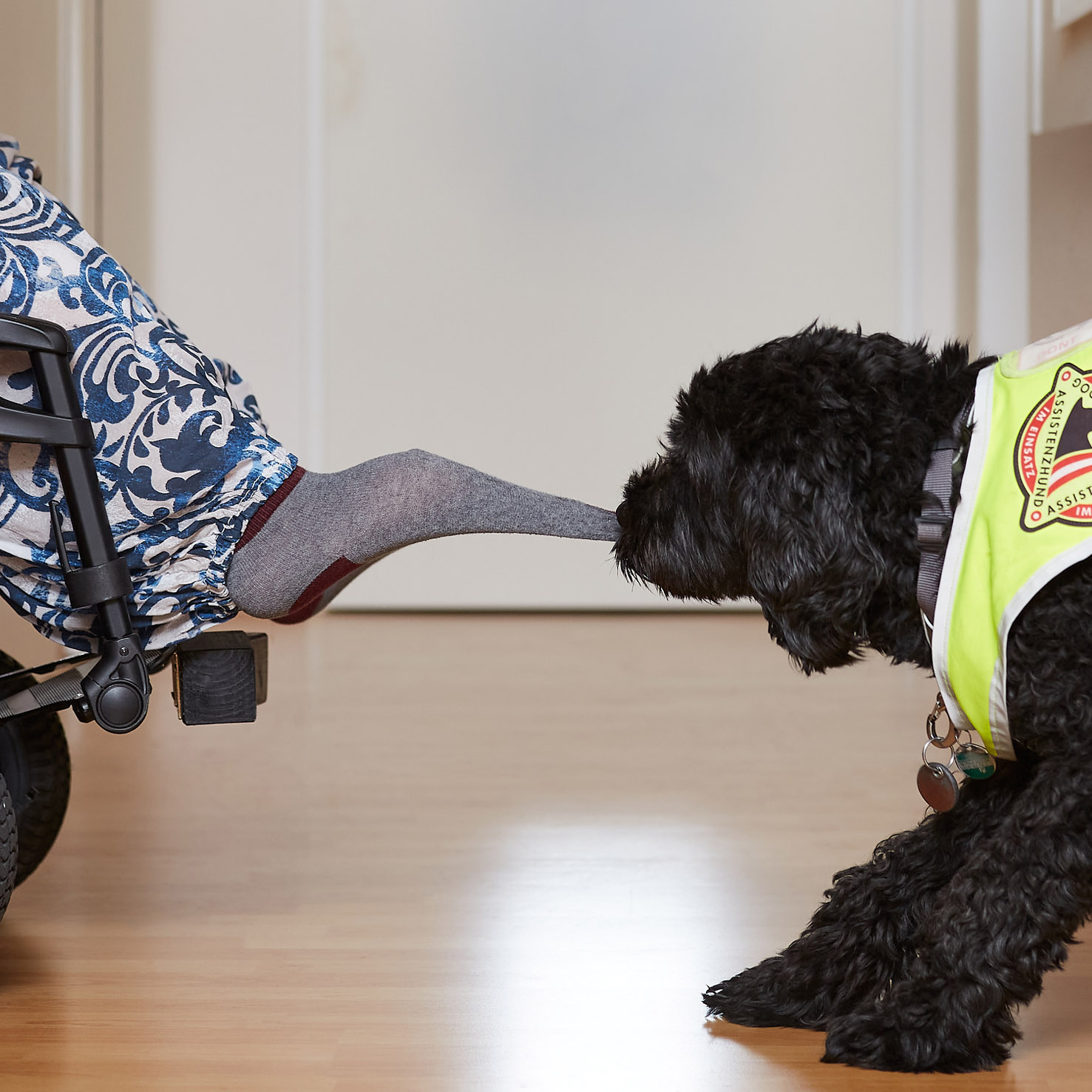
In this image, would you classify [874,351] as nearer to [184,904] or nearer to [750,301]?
[184,904]

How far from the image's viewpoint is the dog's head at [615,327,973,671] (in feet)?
3.11

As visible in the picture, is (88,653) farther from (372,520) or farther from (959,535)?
(959,535)

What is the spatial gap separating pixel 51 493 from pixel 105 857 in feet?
1.87

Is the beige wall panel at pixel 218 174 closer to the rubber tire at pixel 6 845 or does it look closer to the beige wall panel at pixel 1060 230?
the beige wall panel at pixel 1060 230

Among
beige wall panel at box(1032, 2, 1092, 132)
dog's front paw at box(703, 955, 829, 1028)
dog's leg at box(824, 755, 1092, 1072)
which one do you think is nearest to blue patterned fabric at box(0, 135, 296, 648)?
dog's front paw at box(703, 955, 829, 1028)

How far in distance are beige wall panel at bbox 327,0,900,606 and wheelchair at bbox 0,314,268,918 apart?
215 cm

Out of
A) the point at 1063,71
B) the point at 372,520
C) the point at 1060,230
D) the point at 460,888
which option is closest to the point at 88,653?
the point at 372,520

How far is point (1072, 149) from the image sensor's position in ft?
9.37

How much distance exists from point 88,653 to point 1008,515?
776mm

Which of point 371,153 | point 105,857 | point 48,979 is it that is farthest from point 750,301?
point 48,979

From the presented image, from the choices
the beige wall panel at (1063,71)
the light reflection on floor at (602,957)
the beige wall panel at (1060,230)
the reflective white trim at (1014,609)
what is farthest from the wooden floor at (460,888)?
the beige wall panel at (1063,71)

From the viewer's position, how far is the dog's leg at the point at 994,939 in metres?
0.88

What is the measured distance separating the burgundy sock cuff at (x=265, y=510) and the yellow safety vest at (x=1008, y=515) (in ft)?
1.83

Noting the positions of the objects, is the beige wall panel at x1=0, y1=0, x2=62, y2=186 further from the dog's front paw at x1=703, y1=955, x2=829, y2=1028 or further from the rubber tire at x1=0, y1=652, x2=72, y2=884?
the dog's front paw at x1=703, y1=955, x2=829, y2=1028
